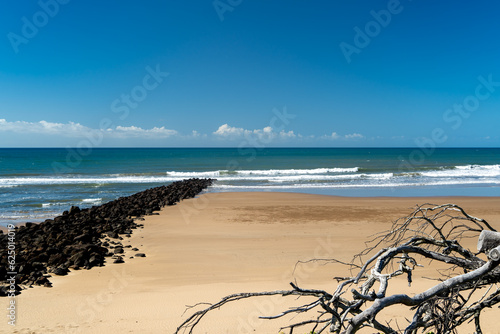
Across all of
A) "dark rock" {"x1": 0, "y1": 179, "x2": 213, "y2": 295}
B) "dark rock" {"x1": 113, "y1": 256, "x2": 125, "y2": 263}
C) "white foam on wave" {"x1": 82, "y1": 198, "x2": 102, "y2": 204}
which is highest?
"dark rock" {"x1": 0, "y1": 179, "x2": 213, "y2": 295}

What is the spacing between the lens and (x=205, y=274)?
7.58m

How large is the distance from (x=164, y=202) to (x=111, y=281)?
11.2 metres

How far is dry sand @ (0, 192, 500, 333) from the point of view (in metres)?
5.15

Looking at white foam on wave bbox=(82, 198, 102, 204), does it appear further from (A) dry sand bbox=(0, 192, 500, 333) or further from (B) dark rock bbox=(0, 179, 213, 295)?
(A) dry sand bbox=(0, 192, 500, 333)

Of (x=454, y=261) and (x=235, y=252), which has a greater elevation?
(x=454, y=261)

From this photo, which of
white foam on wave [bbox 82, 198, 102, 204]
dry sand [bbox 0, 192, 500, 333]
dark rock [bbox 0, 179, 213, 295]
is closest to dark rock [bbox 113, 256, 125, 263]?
dark rock [bbox 0, 179, 213, 295]

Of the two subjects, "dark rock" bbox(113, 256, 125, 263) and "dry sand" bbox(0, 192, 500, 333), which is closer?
"dry sand" bbox(0, 192, 500, 333)

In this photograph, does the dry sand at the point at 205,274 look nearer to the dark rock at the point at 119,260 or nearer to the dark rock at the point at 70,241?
the dark rock at the point at 119,260

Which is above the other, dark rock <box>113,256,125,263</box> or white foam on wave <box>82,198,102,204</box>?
dark rock <box>113,256,125,263</box>

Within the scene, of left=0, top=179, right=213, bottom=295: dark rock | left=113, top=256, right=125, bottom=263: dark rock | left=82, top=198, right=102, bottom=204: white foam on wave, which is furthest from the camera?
left=82, top=198, right=102, bottom=204: white foam on wave

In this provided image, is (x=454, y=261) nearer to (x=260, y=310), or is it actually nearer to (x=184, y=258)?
(x=260, y=310)

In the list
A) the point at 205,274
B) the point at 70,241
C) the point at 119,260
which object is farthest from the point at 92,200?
the point at 205,274

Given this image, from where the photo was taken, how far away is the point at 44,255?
8203mm

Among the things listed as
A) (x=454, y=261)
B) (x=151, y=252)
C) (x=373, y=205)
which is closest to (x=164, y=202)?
(x=151, y=252)
